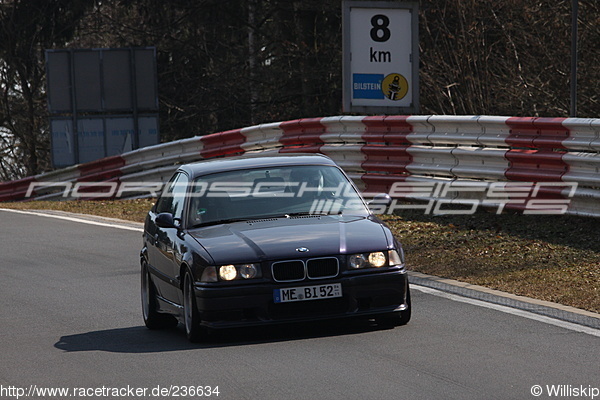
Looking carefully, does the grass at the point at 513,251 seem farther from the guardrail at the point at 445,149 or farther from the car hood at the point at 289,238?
the car hood at the point at 289,238

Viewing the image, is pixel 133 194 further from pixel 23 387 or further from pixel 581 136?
pixel 23 387

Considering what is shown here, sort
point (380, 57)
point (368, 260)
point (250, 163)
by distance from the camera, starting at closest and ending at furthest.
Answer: point (368, 260)
point (250, 163)
point (380, 57)

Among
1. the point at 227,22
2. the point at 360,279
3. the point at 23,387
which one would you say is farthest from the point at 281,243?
the point at 227,22

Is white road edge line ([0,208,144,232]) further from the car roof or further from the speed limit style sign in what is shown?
the car roof

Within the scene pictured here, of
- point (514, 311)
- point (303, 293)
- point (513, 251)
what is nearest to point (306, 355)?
point (303, 293)

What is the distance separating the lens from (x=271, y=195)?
946 centimetres

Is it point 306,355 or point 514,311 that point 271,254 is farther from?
point 514,311

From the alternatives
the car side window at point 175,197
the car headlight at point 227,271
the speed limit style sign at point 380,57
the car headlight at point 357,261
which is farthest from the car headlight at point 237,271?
the speed limit style sign at point 380,57

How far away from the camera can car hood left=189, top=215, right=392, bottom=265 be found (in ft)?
27.3

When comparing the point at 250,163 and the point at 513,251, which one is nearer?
the point at 250,163

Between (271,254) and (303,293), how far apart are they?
1.16 feet

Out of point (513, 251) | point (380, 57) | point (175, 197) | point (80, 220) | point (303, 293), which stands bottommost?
point (80, 220)

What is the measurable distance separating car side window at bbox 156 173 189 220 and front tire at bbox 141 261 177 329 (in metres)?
0.65

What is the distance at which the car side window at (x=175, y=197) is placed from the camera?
9711mm
